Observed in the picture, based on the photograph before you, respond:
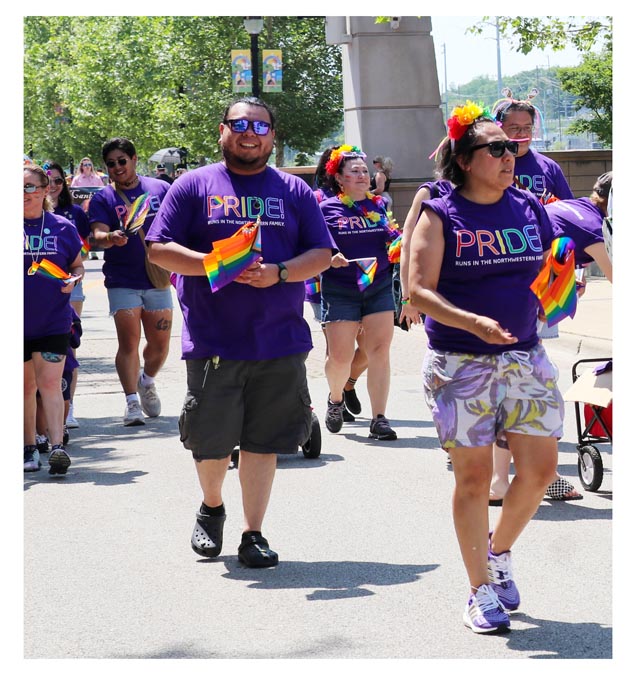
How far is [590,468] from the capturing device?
7371 mm

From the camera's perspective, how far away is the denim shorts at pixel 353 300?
9.20 meters

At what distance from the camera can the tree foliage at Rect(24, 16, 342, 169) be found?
43.2 metres

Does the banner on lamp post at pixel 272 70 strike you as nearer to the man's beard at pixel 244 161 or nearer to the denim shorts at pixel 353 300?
the denim shorts at pixel 353 300

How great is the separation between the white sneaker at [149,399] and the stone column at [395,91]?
14.4 metres

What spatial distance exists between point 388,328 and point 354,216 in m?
0.84

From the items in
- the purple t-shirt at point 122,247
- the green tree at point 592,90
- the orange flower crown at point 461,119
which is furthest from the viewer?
the green tree at point 592,90

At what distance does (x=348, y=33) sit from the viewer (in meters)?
24.5

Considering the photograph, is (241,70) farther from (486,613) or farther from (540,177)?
(486,613)

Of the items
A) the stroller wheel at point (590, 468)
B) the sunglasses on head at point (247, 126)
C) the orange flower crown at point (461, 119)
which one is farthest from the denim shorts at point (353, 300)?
the orange flower crown at point (461, 119)

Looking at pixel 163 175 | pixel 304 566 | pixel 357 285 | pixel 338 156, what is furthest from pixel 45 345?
pixel 163 175

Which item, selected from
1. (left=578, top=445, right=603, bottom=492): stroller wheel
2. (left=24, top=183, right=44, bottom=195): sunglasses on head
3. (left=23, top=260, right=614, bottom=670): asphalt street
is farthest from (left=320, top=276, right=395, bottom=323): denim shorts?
(left=578, top=445, right=603, bottom=492): stroller wheel

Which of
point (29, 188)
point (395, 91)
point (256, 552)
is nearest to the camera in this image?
point (256, 552)

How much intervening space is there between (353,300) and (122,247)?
1924mm

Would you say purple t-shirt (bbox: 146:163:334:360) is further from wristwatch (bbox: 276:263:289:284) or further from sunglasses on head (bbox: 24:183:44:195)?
sunglasses on head (bbox: 24:183:44:195)
